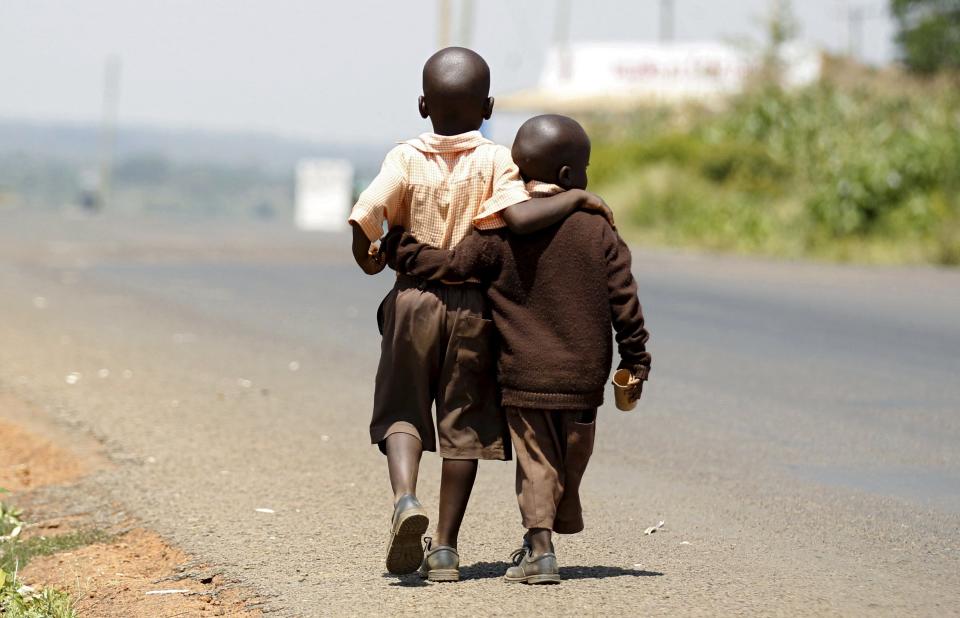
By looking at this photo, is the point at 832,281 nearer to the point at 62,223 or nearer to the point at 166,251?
the point at 166,251

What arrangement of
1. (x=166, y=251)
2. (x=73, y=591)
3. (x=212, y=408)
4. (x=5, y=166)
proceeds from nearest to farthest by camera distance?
(x=73, y=591) < (x=212, y=408) < (x=166, y=251) < (x=5, y=166)

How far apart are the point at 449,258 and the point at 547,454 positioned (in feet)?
2.19

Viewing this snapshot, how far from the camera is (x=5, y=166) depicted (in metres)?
163

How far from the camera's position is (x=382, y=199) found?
497 centimetres

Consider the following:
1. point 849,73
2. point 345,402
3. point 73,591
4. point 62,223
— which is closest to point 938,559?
point 73,591

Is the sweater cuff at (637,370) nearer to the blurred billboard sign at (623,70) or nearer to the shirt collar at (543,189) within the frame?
the shirt collar at (543,189)

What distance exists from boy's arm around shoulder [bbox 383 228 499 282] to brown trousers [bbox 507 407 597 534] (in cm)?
44

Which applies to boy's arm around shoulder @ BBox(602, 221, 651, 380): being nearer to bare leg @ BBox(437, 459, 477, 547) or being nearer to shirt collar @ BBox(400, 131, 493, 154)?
shirt collar @ BBox(400, 131, 493, 154)

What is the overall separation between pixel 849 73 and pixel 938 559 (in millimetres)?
46483

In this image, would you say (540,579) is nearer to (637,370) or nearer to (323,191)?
(637,370)

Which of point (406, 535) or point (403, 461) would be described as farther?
point (403, 461)

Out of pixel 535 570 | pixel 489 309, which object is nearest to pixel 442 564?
pixel 535 570

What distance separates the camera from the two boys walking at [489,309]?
16.1ft

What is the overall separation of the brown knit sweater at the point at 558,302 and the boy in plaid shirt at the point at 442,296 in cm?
8
